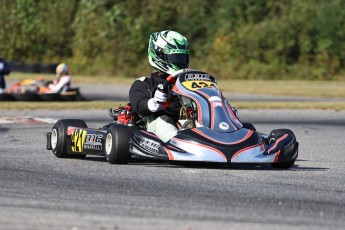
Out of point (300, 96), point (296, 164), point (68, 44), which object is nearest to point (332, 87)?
point (300, 96)

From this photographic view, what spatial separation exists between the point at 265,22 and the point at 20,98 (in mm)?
16685

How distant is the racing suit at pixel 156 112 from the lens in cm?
912

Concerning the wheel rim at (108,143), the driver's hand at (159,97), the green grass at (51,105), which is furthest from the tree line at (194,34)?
the wheel rim at (108,143)

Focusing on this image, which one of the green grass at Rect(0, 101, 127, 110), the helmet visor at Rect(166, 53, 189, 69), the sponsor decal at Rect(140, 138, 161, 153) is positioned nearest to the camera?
the sponsor decal at Rect(140, 138, 161, 153)

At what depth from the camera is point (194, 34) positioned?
126 feet

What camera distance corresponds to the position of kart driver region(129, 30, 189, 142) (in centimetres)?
926

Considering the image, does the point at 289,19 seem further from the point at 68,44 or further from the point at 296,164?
the point at 296,164

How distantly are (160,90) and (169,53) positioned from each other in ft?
2.24

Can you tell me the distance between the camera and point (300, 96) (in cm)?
2561

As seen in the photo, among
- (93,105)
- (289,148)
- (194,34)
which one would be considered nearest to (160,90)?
(289,148)

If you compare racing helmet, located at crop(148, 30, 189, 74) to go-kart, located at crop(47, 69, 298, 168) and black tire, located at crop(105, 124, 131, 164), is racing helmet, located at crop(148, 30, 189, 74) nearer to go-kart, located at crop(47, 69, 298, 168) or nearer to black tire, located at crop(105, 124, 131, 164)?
go-kart, located at crop(47, 69, 298, 168)

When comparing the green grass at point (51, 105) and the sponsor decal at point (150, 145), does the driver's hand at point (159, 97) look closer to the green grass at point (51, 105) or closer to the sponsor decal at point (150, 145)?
the sponsor decal at point (150, 145)

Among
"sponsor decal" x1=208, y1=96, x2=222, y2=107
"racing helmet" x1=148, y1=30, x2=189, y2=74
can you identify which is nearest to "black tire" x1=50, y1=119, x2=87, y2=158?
"racing helmet" x1=148, y1=30, x2=189, y2=74

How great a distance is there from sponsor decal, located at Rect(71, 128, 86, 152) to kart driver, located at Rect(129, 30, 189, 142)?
1.89 feet
